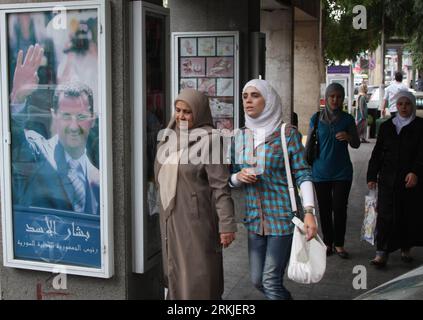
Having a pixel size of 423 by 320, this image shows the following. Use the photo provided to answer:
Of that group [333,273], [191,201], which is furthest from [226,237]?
[333,273]

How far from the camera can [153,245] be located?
16.5ft

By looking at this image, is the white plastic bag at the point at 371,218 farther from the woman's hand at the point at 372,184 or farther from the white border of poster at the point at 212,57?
the white border of poster at the point at 212,57

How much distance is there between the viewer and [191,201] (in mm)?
4301

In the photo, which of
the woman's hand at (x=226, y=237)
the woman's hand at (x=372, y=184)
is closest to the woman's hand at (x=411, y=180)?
the woman's hand at (x=372, y=184)

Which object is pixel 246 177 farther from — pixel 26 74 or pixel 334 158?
pixel 334 158

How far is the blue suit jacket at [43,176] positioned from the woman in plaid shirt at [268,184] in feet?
3.65

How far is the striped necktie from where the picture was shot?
4.80 m

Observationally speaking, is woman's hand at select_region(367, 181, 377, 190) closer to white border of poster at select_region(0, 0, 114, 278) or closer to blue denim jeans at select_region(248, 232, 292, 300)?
blue denim jeans at select_region(248, 232, 292, 300)

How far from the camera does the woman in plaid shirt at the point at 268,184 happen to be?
428cm

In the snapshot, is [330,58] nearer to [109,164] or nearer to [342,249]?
[342,249]

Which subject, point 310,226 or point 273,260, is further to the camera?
point 273,260

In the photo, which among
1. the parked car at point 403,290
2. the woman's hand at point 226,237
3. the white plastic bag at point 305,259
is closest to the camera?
the parked car at point 403,290

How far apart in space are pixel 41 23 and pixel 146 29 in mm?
764

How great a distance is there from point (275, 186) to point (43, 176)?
179cm
